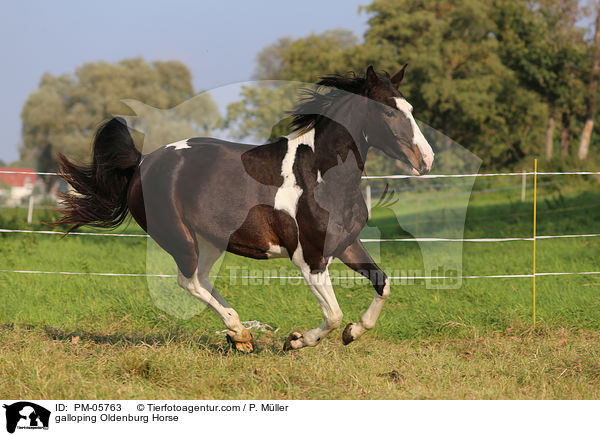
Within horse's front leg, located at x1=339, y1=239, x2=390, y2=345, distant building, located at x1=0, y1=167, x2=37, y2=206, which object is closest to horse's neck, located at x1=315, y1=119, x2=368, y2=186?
horse's front leg, located at x1=339, y1=239, x2=390, y2=345

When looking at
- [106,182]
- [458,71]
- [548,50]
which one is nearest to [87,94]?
[458,71]

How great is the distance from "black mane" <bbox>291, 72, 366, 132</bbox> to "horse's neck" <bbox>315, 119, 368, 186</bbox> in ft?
0.52

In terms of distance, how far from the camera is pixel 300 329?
546 cm

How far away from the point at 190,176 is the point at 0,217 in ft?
32.9

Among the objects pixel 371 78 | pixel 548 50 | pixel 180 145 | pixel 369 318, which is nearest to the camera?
pixel 371 78

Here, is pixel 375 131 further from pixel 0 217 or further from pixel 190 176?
pixel 0 217

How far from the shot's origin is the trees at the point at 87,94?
32.2 m

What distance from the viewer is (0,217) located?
12414mm

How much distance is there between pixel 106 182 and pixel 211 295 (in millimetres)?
1314

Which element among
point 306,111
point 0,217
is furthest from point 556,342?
point 0,217

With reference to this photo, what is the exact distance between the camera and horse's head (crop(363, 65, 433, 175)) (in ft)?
11.7

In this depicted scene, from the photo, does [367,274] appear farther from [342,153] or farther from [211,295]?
[211,295]
